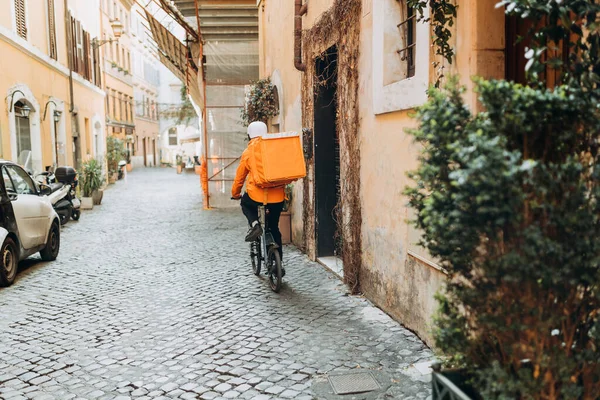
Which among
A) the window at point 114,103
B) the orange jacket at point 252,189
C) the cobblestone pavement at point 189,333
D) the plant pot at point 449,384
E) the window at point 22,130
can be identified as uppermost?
the window at point 114,103

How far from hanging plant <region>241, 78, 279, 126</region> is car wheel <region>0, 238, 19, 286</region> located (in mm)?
5665

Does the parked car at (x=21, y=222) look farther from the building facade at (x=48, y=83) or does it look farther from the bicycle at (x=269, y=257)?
the building facade at (x=48, y=83)

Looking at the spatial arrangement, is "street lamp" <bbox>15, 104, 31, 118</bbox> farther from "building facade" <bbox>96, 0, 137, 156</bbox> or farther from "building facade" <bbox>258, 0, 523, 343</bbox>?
"building facade" <bbox>96, 0, 137, 156</bbox>

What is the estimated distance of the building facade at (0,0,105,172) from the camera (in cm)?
1357

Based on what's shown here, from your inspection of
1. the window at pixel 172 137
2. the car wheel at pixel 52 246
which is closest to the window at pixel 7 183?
the car wheel at pixel 52 246

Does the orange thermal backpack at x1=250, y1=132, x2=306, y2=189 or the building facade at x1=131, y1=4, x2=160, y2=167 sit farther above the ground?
the building facade at x1=131, y1=4, x2=160, y2=167

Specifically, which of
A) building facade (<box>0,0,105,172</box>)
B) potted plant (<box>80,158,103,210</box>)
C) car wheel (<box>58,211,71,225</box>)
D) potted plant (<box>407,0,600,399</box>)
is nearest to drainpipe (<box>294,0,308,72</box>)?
potted plant (<box>407,0,600,399</box>)

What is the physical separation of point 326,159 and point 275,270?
215cm

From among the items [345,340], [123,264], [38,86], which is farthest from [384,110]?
[38,86]

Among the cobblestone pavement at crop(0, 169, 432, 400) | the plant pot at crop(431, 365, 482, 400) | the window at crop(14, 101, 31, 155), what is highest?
the window at crop(14, 101, 31, 155)

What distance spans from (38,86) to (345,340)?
14.1 metres

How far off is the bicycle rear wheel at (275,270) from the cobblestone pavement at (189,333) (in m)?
0.11

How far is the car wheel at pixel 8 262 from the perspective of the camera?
270 inches

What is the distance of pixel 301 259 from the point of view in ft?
27.5
